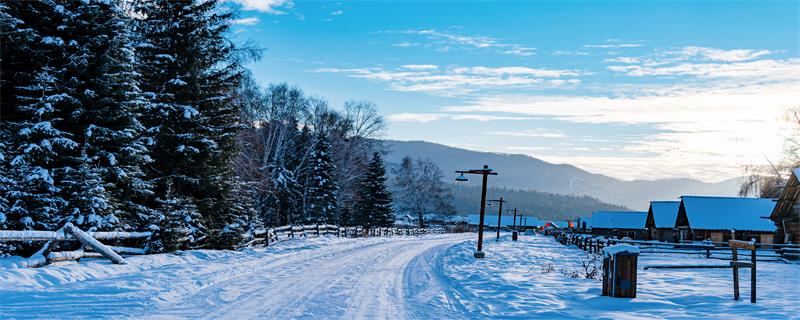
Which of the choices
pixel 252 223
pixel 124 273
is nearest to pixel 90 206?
pixel 124 273

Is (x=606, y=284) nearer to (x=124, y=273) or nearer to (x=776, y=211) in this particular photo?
(x=124, y=273)

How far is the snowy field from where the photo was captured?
10.0 m

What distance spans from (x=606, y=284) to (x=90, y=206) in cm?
1395

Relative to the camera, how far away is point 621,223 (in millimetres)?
78000

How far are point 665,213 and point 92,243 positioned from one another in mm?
55512

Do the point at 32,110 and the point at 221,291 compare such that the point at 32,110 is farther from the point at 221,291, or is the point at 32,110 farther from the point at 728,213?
the point at 728,213

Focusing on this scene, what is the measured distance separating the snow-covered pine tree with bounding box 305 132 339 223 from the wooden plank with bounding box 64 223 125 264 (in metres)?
35.9

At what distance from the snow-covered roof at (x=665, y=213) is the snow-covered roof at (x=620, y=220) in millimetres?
17271

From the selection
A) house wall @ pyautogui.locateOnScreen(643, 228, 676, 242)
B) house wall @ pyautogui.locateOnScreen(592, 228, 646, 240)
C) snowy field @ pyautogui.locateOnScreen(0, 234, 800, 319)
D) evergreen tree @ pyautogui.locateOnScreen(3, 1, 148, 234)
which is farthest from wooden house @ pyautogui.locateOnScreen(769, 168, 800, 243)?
house wall @ pyautogui.locateOnScreen(592, 228, 646, 240)

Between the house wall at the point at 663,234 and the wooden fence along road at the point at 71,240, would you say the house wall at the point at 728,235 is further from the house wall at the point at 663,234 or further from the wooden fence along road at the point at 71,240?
the wooden fence along road at the point at 71,240

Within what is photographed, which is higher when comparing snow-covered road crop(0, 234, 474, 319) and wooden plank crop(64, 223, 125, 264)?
wooden plank crop(64, 223, 125, 264)

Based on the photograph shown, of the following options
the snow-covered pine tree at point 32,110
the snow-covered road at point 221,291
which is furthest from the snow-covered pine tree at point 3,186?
the snow-covered road at point 221,291

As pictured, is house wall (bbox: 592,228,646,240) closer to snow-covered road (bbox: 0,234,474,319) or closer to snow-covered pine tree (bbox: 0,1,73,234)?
snow-covered road (bbox: 0,234,474,319)

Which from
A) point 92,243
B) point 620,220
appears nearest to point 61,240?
point 92,243
